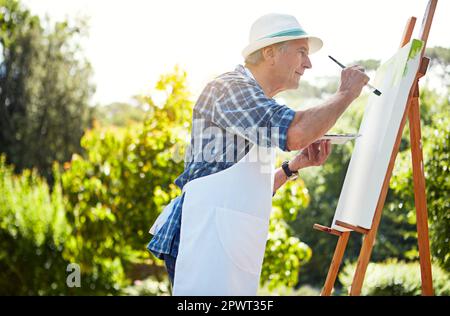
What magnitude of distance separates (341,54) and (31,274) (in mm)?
3960

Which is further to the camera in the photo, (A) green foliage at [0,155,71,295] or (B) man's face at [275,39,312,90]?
(A) green foliage at [0,155,71,295]

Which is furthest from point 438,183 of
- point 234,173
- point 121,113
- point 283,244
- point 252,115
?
point 121,113

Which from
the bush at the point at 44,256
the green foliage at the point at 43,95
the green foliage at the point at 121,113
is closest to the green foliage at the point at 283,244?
the bush at the point at 44,256

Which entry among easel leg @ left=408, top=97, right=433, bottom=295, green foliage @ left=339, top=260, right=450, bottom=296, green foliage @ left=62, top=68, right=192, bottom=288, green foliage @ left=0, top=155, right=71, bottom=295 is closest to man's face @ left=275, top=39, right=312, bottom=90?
easel leg @ left=408, top=97, right=433, bottom=295

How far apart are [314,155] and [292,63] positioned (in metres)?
0.38

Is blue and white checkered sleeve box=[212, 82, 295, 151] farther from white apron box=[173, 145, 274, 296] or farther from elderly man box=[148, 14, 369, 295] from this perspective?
white apron box=[173, 145, 274, 296]

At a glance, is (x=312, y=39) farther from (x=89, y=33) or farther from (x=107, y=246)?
(x=89, y=33)

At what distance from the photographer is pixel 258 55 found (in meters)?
2.04

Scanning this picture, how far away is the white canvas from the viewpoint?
216 cm

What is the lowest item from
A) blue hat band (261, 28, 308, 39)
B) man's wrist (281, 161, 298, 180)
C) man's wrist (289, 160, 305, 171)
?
man's wrist (281, 161, 298, 180)

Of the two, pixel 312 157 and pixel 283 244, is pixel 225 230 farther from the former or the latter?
pixel 283 244

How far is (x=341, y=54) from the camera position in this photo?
7.04 m

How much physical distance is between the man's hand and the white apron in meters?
0.31
